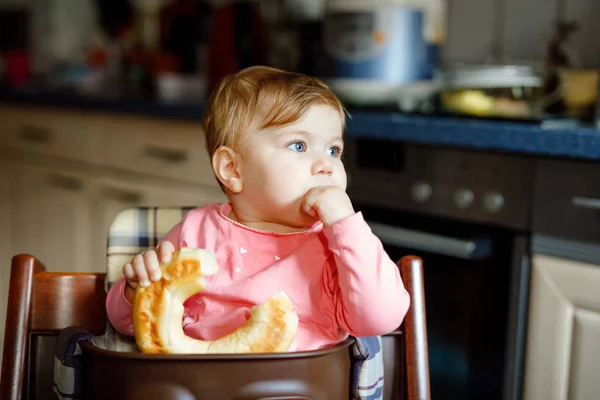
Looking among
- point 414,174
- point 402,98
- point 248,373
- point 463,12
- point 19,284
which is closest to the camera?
point 248,373

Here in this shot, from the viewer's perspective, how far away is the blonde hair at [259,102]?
0.84 m

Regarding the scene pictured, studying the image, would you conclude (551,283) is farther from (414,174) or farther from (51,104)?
(51,104)

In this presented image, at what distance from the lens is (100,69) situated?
9.85 feet

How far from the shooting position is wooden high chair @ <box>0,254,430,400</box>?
33.2 inches

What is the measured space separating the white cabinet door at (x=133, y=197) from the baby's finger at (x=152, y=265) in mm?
1256

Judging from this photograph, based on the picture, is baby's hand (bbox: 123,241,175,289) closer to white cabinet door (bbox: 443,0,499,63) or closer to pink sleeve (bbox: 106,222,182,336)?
pink sleeve (bbox: 106,222,182,336)

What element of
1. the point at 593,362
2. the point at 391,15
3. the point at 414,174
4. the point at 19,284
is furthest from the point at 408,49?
the point at 19,284

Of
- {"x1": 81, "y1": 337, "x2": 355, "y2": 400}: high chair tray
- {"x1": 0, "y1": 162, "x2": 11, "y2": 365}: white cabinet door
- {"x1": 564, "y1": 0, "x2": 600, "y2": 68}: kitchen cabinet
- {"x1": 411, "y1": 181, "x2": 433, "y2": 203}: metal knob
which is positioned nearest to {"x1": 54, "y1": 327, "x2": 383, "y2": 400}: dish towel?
{"x1": 81, "y1": 337, "x2": 355, "y2": 400}: high chair tray

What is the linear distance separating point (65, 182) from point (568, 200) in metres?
1.81

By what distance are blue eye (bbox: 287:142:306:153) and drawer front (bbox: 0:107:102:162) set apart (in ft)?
5.78

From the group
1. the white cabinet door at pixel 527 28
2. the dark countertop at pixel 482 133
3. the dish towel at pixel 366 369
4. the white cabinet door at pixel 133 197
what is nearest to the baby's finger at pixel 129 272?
the dish towel at pixel 366 369

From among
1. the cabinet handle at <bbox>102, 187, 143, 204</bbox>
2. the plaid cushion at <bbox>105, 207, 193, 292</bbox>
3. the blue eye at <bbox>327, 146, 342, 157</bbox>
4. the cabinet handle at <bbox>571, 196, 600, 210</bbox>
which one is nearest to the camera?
the blue eye at <bbox>327, 146, 342, 157</bbox>

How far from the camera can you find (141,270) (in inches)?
30.5

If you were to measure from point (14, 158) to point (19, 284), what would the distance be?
2161mm
